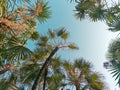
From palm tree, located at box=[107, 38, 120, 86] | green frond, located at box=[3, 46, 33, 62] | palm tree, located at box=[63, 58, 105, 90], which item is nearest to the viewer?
green frond, located at box=[3, 46, 33, 62]

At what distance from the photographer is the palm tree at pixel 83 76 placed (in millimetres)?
14648

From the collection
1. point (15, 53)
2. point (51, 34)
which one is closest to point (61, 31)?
point (51, 34)

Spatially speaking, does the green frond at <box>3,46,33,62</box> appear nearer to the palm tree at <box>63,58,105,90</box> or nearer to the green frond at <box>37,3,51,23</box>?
the green frond at <box>37,3,51,23</box>

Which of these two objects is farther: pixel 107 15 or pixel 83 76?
pixel 83 76

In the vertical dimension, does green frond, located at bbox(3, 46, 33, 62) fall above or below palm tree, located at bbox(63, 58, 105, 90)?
above

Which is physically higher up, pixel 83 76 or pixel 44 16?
pixel 44 16

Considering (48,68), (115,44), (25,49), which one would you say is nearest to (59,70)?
(48,68)

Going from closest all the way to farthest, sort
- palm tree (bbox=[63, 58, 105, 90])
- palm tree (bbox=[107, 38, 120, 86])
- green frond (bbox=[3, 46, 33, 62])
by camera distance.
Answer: green frond (bbox=[3, 46, 33, 62]) → palm tree (bbox=[107, 38, 120, 86]) → palm tree (bbox=[63, 58, 105, 90])

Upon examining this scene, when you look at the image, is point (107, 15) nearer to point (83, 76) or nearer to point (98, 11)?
point (98, 11)

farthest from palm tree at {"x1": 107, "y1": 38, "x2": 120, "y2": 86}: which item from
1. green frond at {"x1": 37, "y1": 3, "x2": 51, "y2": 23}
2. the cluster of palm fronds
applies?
green frond at {"x1": 37, "y1": 3, "x2": 51, "y2": 23}

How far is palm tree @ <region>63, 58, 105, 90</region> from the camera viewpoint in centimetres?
1465

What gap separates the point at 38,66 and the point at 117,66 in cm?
310

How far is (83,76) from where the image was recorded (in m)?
14.8

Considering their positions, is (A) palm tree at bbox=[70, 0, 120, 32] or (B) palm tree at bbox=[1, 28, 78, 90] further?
(B) palm tree at bbox=[1, 28, 78, 90]
